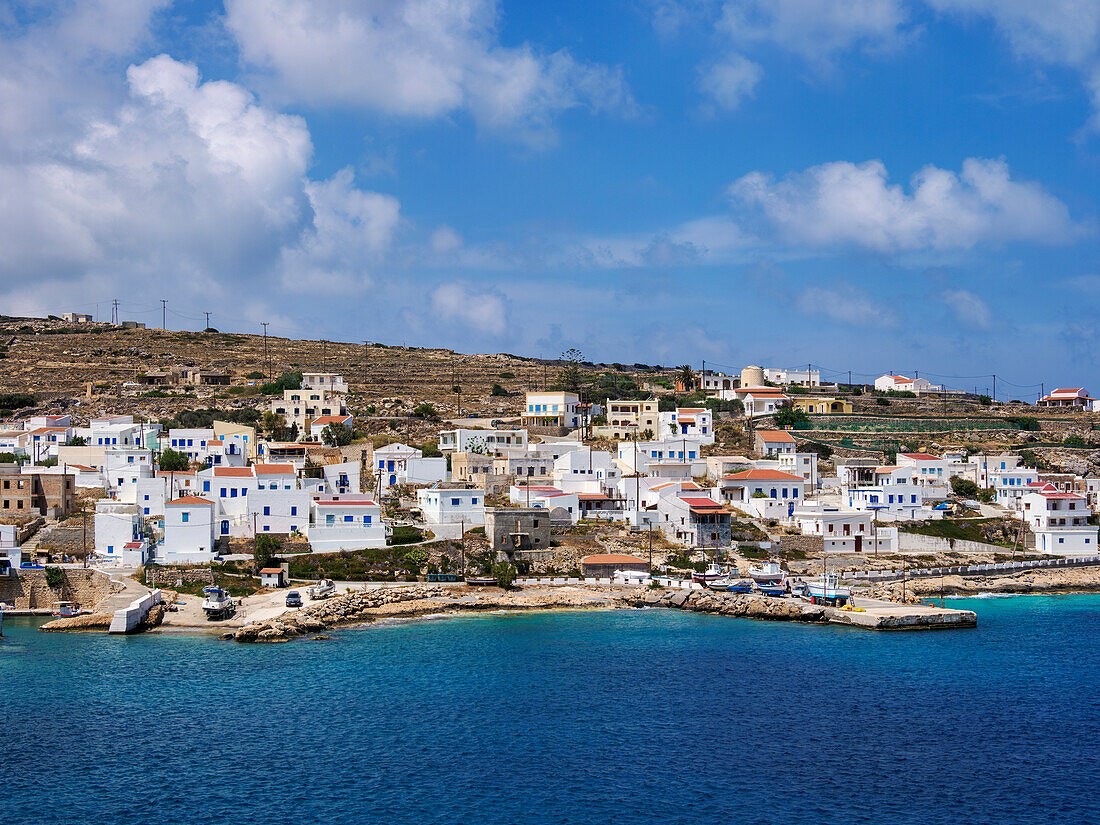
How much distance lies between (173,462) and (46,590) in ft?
53.2


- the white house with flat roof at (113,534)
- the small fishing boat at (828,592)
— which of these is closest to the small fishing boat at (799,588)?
the small fishing boat at (828,592)

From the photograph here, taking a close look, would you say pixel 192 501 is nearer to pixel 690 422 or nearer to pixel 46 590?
pixel 46 590

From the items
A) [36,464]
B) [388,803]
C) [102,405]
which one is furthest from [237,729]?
[102,405]

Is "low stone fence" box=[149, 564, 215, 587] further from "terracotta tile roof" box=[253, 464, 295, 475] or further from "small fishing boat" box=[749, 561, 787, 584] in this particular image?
"small fishing boat" box=[749, 561, 787, 584]

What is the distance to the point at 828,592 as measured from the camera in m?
46.1

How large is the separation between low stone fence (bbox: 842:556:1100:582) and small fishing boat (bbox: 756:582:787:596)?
5.04 meters

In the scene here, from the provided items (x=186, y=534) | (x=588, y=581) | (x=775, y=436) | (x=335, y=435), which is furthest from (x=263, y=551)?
(x=775, y=436)

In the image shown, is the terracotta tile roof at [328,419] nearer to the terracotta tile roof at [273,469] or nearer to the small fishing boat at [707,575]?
the terracotta tile roof at [273,469]

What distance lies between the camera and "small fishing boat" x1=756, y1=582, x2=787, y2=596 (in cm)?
4678

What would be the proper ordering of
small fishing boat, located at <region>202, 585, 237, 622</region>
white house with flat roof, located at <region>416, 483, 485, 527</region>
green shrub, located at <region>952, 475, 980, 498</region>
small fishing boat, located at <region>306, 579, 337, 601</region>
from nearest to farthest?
small fishing boat, located at <region>202, 585, 237, 622</region>
small fishing boat, located at <region>306, 579, 337, 601</region>
white house with flat roof, located at <region>416, 483, 485, 527</region>
green shrub, located at <region>952, 475, 980, 498</region>

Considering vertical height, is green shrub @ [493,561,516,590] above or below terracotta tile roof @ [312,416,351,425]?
below

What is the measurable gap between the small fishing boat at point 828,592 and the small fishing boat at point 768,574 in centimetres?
137

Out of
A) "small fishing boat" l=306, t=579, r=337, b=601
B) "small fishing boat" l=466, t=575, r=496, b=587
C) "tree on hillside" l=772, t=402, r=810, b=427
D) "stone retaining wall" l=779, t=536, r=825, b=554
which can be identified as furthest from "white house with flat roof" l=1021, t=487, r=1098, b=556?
"small fishing boat" l=306, t=579, r=337, b=601

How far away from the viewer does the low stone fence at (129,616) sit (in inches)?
1523
